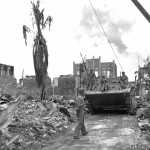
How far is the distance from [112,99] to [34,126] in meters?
6.05

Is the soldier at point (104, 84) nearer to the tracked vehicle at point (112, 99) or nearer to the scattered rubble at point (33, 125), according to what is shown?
the tracked vehicle at point (112, 99)

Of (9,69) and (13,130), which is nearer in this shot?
(13,130)

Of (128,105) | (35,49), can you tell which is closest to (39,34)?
(35,49)

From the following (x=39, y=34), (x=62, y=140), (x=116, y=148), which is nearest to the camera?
(x=116, y=148)

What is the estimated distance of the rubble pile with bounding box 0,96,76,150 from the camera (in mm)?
7113

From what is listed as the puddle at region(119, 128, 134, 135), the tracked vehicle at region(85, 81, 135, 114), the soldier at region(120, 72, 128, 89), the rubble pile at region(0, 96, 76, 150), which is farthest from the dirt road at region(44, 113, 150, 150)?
the soldier at region(120, 72, 128, 89)

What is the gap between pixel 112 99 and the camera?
13.8 metres

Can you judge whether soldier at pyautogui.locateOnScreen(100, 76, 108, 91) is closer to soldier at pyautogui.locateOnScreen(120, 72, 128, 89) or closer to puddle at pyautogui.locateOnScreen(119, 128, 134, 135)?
soldier at pyautogui.locateOnScreen(120, 72, 128, 89)

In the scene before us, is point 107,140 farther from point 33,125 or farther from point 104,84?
point 104,84

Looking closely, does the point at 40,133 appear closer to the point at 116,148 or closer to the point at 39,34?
the point at 116,148

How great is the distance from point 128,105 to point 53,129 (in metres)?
5.32

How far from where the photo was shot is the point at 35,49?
14.7m

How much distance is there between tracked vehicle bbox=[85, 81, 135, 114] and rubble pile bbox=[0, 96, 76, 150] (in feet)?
5.46

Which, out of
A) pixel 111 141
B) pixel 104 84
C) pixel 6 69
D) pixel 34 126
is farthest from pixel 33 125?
pixel 6 69
